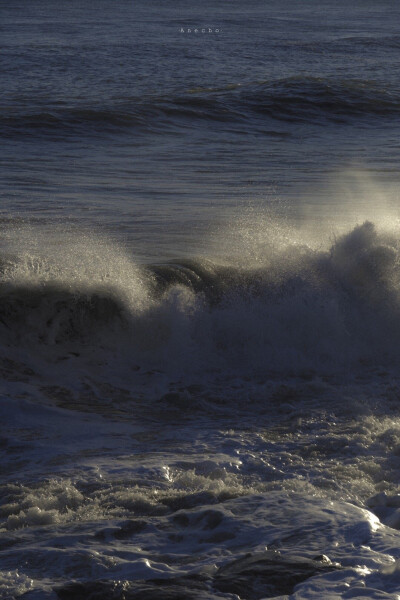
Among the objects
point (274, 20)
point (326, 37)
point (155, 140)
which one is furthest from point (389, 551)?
point (274, 20)

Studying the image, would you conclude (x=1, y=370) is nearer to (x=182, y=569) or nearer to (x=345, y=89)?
(x=182, y=569)

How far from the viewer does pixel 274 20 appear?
45062 millimetres

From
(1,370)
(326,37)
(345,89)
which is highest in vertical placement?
(326,37)

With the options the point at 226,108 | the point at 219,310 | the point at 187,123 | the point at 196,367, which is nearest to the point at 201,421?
the point at 196,367

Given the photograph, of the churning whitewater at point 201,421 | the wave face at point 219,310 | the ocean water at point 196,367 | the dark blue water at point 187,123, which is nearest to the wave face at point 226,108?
the dark blue water at point 187,123

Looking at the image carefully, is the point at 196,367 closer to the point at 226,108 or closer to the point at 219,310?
the point at 219,310

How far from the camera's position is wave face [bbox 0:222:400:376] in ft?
24.5

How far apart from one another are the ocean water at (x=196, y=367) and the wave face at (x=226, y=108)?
60cm

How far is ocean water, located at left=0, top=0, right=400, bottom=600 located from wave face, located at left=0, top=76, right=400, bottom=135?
0.60m

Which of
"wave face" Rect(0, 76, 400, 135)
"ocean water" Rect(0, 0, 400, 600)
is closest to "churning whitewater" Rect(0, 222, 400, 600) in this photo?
"ocean water" Rect(0, 0, 400, 600)

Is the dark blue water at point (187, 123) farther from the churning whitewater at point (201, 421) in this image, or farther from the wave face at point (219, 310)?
the churning whitewater at point (201, 421)

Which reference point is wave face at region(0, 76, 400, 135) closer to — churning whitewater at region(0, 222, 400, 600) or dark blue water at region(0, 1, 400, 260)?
dark blue water at region(0, 1, 400, 260)

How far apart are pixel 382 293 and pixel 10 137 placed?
448 inches

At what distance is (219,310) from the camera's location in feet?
26.1
